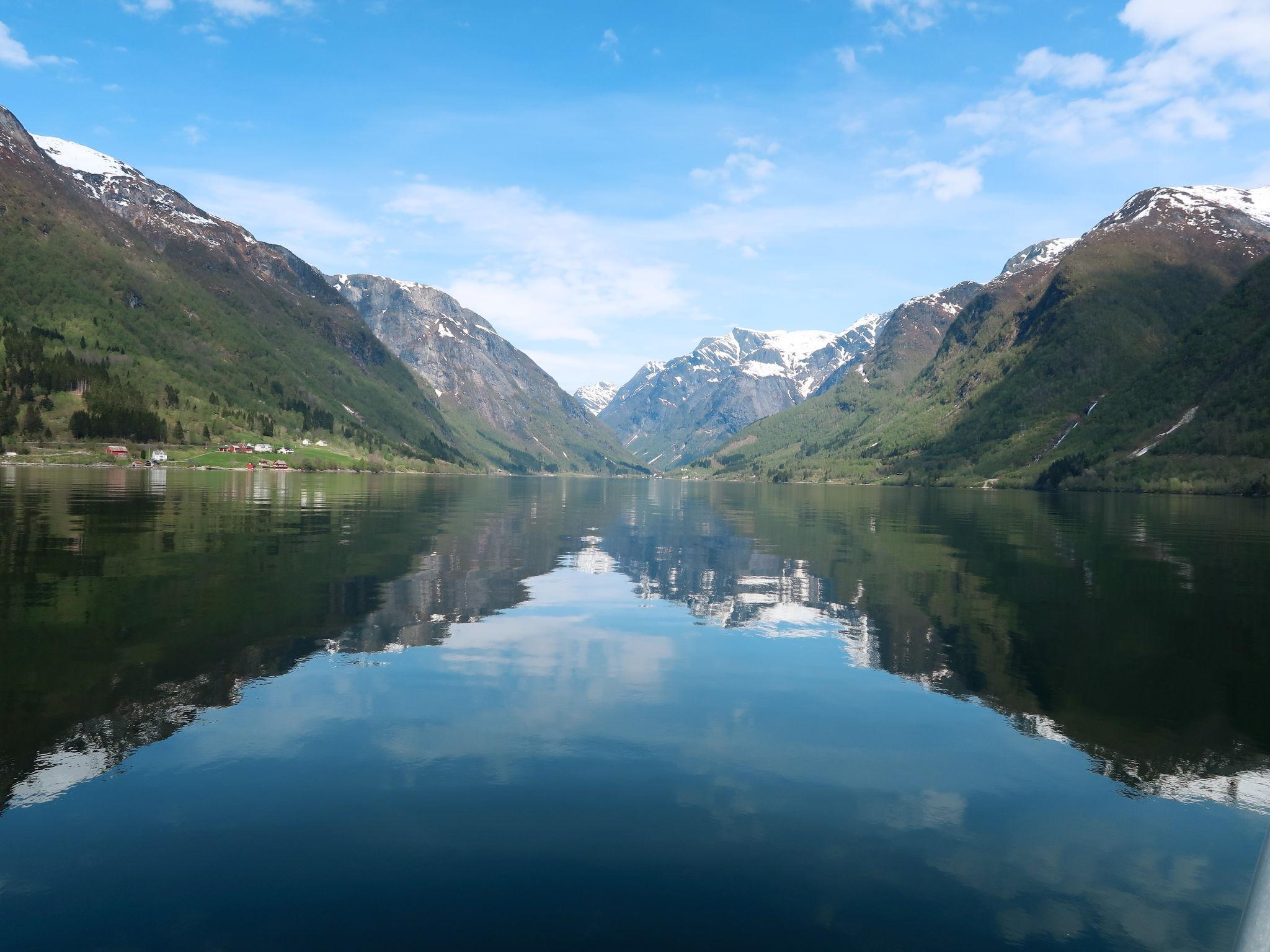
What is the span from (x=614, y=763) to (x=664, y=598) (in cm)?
2204

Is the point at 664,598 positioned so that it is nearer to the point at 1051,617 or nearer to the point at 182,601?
the point at 1051,617

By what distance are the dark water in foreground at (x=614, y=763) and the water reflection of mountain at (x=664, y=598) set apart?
0.65ft

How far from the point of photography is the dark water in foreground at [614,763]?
35.8 feet

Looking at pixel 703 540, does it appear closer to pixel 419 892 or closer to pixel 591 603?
pixel 591 603

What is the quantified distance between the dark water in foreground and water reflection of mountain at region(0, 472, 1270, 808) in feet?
0.65

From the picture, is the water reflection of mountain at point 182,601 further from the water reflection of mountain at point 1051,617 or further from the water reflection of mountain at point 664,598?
the water reflection of mountain at point 1051,617

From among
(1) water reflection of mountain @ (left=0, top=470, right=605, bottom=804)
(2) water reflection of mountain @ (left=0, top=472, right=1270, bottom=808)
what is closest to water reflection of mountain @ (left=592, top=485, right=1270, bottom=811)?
(2) water reflection of mountain @ (left=0, top=472, right=1270, bottom=808)

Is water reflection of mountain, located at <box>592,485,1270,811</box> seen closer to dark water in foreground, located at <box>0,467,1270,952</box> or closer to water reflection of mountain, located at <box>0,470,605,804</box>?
dark water in foreground, located at <box>0,467,1270,952</box>

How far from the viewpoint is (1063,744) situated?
18.5 meters

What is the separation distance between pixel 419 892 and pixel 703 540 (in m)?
58.8

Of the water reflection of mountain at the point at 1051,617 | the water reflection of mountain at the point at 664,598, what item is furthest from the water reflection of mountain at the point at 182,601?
the water reflection of mountain at the point at 1051,617

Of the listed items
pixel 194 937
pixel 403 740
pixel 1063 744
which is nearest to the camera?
pixel 194 937

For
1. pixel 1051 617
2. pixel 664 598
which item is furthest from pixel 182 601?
pixel 1051 617

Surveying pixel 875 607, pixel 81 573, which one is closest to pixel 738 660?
pixel 875 607
